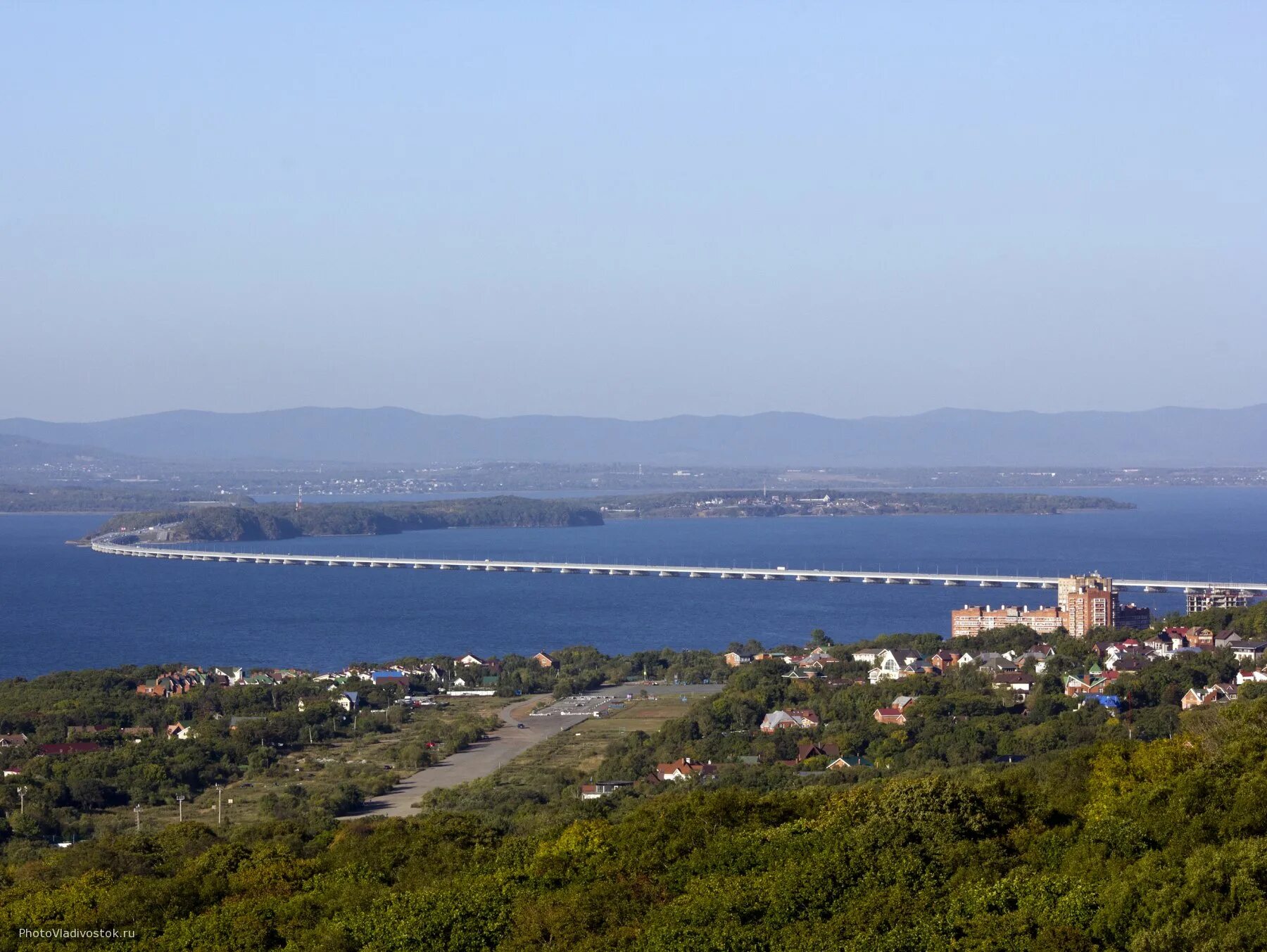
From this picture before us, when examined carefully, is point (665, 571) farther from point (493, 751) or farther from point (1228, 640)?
point (493, 751)

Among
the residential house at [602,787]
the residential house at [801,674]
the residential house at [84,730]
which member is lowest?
the residential house at [84,730]

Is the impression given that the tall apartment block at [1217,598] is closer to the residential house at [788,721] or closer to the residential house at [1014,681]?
the residential house at [1014,681]

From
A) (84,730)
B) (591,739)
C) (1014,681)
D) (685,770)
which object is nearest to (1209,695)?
(1014,681)

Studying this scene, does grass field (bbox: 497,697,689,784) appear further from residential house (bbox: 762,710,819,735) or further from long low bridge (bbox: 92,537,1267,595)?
long low bridge (bbox: 92,537,1267,595)

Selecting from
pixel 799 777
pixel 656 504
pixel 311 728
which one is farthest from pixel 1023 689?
pixel 656 504

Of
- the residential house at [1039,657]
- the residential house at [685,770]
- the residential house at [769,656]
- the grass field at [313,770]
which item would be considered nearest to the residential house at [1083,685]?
the residential house at [1039,657]
